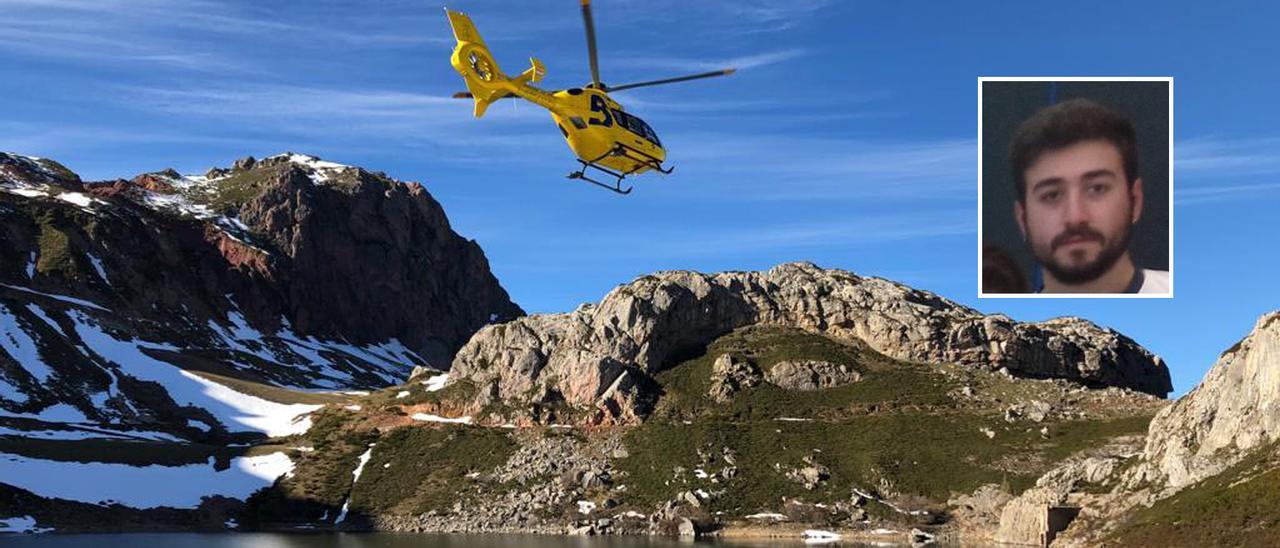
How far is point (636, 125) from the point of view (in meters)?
69.8

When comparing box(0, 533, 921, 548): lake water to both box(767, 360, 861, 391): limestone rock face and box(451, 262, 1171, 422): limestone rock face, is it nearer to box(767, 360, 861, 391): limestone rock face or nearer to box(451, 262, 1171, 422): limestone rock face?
box(451, 262, 1171, 422): limestone rock face

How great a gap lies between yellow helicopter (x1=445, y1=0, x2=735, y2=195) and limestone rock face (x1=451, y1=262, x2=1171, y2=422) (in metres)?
87.3

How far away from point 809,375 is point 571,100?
101m

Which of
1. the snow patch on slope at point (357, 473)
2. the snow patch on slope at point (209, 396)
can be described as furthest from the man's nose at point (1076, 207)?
the snow patch on slope at point (209, 396)

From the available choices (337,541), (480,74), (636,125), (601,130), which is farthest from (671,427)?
(480,74)

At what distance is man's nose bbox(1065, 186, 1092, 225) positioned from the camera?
25984mm

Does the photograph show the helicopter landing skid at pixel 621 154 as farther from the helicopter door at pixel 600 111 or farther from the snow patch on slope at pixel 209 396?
the snow patch on slope at pixel 209 396

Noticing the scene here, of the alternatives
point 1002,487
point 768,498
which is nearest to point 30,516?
point 768,498

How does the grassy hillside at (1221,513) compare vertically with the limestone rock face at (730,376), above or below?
below

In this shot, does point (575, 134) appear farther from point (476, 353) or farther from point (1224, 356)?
point (476, 353)

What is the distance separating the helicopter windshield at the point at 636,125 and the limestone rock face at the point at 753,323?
83.5 m

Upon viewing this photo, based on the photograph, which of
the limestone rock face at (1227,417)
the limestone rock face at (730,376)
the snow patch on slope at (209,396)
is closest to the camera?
the limestone rock face at (1227,417)

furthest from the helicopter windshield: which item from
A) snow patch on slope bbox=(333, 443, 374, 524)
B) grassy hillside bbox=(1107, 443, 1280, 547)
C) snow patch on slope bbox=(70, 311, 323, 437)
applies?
snow patch on slope bbox=(70, 311, 323, 437)

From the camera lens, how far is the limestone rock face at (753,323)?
157 m
